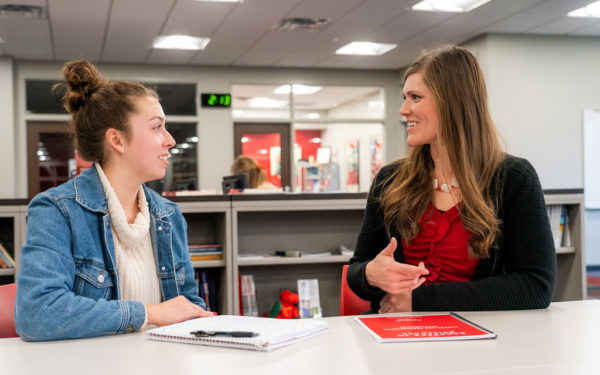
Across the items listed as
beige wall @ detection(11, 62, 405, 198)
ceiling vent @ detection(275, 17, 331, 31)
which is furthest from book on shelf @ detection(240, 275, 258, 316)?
beige wall @ detection(11, 62, 405, 198)

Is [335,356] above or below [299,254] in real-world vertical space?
above

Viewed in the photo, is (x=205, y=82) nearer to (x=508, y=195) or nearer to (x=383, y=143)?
(x=383, y=143)

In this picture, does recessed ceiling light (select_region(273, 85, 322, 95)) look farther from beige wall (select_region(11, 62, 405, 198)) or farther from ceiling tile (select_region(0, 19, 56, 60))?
ceiling tile (select_region(0, 19, 56, 60))

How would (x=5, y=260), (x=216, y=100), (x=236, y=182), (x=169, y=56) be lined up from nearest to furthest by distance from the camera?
(x=5, y=260)
(x=236, y=182)
(x=169, y=56)
(x=216, y=100)

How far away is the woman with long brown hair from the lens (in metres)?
1.55

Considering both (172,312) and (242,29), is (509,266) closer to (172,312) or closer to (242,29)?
(172,312)

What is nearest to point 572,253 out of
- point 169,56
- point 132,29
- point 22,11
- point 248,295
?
point 248,295

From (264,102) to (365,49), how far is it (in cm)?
176

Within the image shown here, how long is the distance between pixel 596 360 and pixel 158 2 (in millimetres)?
5116

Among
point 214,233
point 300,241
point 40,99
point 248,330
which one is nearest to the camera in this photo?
A: point 248,330

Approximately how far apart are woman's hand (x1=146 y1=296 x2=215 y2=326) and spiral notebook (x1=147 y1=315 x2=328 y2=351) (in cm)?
10

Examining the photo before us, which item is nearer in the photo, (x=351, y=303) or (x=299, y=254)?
(x=351, y=303)

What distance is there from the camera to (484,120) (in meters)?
1.76

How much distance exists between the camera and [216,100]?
8328mm
